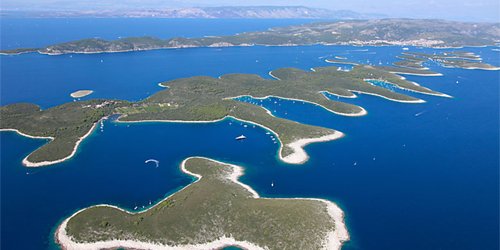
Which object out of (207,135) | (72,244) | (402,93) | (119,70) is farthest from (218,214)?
(119,70)

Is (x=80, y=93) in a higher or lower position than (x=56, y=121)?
higher

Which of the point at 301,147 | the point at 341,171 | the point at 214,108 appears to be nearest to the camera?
the point at 341,171

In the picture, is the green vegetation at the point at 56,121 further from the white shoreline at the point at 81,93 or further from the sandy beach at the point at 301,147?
the sandy beach at the point at 301,147

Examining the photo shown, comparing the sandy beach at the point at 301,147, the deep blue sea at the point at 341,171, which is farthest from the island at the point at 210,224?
the sandy beach at the point at 301,147

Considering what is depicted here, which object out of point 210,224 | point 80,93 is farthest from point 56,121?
point 210,224

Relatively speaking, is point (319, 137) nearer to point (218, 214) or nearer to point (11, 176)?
point (218, 214)

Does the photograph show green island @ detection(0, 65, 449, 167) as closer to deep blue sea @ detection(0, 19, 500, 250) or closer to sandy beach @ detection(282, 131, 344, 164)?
sandy beach @ detection(282, 131, 344, 164)

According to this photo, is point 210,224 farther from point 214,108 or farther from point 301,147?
point 214,108

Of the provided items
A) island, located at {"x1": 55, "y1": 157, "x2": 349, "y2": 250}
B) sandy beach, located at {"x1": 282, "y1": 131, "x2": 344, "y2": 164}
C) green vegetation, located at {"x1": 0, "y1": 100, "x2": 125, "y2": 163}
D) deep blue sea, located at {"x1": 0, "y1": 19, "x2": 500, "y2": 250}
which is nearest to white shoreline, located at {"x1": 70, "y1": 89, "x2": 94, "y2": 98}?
deep blue sea, located at {"x1": 0, "y1": 19, "x2": 500, "y2": 250}
